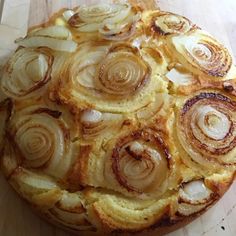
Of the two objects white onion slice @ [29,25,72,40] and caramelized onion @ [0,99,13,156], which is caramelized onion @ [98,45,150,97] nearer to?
white onion slice @ [29,25,72,40]

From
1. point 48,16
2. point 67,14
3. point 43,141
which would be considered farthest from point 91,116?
point 48,16

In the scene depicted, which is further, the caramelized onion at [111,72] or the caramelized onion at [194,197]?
the caramelized onion at [111,72]

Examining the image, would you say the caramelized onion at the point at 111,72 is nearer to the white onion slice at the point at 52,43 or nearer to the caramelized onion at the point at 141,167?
the white onion slice at the point at 52,43

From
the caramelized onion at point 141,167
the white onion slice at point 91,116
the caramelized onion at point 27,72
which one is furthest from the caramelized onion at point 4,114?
the caramelized onion at point 141,167

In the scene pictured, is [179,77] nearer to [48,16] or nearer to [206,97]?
[206,97]

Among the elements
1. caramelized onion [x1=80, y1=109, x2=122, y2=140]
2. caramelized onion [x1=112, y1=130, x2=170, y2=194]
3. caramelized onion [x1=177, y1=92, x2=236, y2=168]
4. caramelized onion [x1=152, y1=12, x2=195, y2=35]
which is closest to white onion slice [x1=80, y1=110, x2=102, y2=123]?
caramelized onion [x1=80, y1=109, x2=122, y2=140]

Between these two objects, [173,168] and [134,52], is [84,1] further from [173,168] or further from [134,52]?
[173,168]
